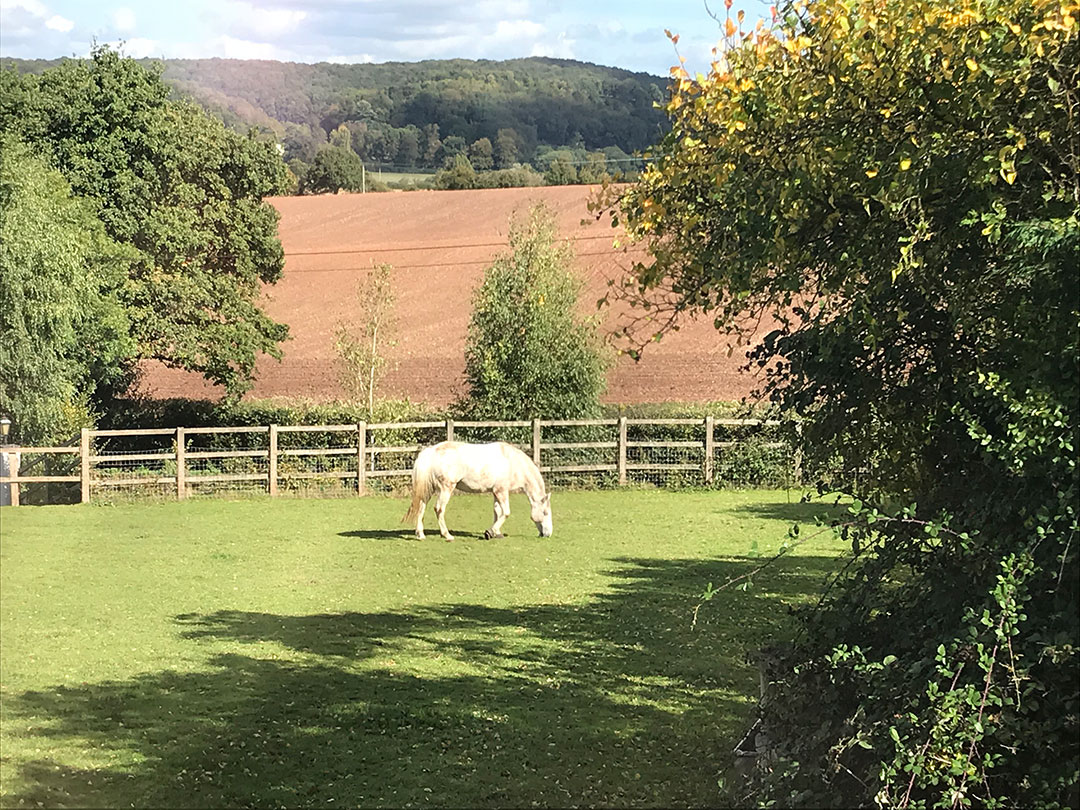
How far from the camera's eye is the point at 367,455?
20312 mm

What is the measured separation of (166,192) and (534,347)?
32.5ft

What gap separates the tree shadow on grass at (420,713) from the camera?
18.5 ft

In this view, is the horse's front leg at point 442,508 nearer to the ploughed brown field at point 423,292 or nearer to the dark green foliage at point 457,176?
the ploughed brown field at point 423,292

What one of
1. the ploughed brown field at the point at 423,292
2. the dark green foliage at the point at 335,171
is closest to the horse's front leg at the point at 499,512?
the ploughed brown field at the point at 423,292

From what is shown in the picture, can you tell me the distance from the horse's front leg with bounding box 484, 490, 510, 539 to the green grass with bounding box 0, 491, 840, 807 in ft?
0.79

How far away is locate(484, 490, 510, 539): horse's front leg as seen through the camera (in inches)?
580

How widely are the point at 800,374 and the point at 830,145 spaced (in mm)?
948

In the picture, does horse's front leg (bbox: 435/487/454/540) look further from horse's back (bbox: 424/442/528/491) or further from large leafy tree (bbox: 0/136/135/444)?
large leafy tree (bbox: 0/136/135/444)

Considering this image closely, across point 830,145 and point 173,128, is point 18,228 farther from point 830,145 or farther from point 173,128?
point 830,145

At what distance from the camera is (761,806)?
3812 mm

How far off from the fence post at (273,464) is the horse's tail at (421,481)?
5.19 m

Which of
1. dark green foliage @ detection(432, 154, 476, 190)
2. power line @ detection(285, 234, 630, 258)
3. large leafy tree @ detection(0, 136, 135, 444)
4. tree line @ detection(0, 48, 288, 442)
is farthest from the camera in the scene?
dark green foliage @ detection(432, 154, 476, 190)

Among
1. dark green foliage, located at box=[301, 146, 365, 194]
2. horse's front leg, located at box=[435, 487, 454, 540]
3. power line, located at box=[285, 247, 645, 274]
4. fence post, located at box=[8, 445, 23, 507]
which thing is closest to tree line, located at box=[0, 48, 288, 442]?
fence post, located at box=[8, 445, 23, 507]

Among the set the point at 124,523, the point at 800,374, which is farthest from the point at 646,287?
the point at 124,523
